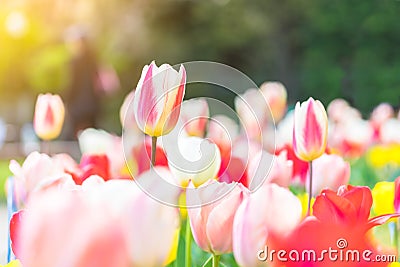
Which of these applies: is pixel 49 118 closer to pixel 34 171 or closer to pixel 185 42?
pixel 34 171

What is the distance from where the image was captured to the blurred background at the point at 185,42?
10.8 metres

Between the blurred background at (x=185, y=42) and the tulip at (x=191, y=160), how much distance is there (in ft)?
31.2

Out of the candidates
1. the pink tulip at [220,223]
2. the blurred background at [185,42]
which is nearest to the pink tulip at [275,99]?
the pink tulip at [220,223]

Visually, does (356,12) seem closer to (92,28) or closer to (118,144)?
(92,28)

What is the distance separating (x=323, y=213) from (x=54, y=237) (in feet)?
0.63

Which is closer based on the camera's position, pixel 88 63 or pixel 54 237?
pixel 54 237

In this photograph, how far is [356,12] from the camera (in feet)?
26.1

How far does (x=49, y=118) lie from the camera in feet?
2.65

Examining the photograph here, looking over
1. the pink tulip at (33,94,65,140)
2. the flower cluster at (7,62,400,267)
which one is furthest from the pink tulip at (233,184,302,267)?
the pink tulip at (33,94,65,140)

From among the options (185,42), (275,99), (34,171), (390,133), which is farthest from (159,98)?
(185,42)

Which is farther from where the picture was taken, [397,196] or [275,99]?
[275,99]

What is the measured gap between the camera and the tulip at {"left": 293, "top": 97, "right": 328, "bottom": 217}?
56 centimetres

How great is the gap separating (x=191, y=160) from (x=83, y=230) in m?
0.25

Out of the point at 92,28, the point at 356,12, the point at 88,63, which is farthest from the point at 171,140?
the point at 92,28
